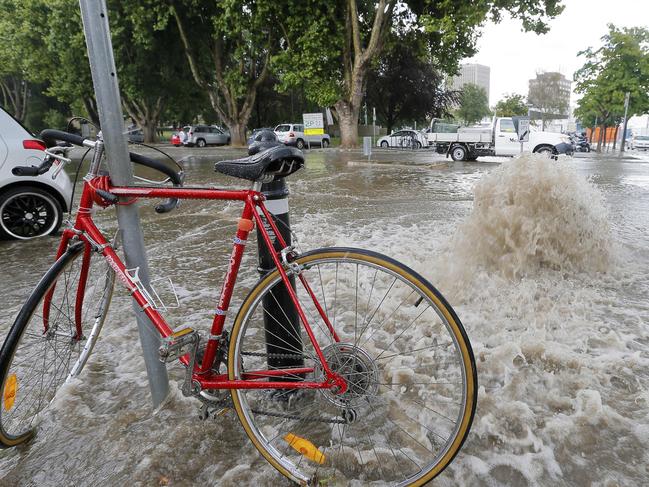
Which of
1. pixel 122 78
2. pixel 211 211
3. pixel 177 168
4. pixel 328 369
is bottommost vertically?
pixel 211 211

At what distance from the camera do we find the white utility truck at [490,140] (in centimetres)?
1800

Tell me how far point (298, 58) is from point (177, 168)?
73.1 feet

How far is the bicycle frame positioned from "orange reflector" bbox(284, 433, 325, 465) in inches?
12.2

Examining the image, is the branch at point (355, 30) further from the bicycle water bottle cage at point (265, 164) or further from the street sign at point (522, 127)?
the bicycle water bottle cage at point (265, 164)

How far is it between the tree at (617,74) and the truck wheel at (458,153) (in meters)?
16.0

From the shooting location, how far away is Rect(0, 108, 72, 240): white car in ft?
18.7

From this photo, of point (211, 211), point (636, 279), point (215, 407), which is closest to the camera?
point (215, 407)

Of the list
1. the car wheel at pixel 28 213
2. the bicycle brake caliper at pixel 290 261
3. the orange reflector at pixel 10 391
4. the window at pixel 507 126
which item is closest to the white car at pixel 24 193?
the car wheel at pixel 28 213

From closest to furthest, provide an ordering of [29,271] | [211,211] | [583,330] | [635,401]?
[635,401], [583,330], [29,271], [211,211]

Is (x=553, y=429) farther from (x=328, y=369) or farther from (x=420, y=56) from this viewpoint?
(x=420, y=56)

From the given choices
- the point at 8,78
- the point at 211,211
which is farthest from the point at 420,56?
the point at 8,78

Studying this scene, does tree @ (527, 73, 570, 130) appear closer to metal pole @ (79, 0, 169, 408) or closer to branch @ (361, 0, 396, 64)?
branch @ (361, 0, 396, 64)

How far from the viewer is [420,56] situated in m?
23.8

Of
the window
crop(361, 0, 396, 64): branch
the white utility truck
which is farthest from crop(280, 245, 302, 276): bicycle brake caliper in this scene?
crop(361, 0, 396, 64): branch
